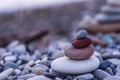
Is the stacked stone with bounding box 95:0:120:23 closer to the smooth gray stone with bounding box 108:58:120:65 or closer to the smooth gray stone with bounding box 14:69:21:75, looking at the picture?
the smooth gray stone with bounding box 108:58:120:65

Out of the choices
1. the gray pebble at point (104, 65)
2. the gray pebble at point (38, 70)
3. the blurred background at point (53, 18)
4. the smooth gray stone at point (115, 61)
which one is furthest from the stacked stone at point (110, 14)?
the gray pebble at point (38, 70)

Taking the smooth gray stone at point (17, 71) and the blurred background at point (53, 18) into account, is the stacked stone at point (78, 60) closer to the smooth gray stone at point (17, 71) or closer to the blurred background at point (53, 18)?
the smooth gray stone at point (17, 71)

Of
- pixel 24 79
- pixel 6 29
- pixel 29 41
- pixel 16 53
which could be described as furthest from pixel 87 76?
pixel 6 29

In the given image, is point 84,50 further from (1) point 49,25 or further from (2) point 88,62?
(1) point 49,25

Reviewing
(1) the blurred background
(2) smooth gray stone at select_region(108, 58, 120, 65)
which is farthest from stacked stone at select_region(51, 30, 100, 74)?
(1) the blurred background

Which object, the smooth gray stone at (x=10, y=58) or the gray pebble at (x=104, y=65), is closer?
the gray pebble at (x=104, y=65)

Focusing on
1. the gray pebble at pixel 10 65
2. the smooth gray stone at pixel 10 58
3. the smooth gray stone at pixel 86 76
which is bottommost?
the smooth gray stone at pixel 86 76
